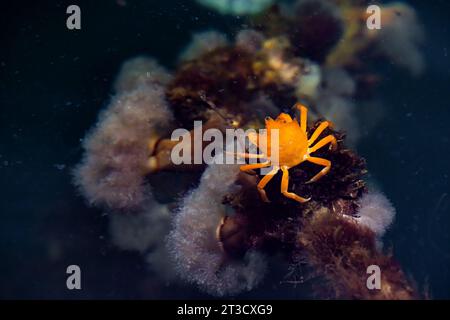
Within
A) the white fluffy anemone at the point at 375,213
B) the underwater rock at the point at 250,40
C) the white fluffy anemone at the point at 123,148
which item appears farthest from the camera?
the underwater rock at the point at 250,40

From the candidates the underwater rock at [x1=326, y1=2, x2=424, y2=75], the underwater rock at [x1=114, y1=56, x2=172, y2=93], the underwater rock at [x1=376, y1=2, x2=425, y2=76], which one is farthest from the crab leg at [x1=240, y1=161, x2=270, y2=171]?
the underwater rock at [x1=376, y1=2, x2=425, y2=76]

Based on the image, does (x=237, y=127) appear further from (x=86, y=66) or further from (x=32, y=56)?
(x=32, y=56)

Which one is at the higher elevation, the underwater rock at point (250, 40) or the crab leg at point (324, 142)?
the underwater rock at point (250, 40)

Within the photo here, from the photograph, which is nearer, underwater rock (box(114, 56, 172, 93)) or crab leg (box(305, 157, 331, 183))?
crab leg (box(305, 157, 331, 183))

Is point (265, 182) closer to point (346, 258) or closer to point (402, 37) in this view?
point (346, 258)

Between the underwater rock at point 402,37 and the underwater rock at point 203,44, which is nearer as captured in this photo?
the underwater rock at point 203,44

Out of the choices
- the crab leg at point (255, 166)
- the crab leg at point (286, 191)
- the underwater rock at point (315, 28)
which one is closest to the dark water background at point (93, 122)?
the underwater rock at point (315, 28)

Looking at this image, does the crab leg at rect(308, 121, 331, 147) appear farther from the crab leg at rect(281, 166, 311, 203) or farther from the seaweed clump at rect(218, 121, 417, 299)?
the crab leg at rect(281, 166, 311, 203)

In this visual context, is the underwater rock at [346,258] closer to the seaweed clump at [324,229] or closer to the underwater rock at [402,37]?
the seaweed clump at [324,229]
